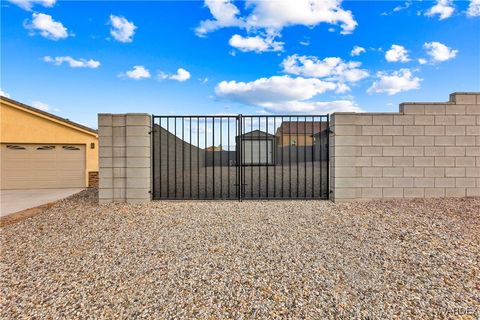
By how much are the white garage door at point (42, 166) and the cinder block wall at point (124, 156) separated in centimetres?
579

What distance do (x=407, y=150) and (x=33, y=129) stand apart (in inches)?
528

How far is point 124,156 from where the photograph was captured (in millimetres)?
6188

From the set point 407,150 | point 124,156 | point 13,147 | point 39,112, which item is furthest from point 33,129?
point 407,150

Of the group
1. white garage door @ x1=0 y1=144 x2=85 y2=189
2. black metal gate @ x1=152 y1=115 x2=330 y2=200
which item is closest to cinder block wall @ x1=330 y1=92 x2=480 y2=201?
black metal gate @ x1=152 y1=115 x2=330 y2=200

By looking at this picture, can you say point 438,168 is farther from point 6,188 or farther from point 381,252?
point 6,188

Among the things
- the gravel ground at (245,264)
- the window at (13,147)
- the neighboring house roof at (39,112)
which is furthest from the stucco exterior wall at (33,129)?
the gravel ground at (245,264)

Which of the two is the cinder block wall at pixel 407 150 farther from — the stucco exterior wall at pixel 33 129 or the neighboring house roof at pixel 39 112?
the stucco exterior wall at pixel 33 129

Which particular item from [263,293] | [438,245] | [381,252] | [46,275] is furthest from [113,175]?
[438,245]

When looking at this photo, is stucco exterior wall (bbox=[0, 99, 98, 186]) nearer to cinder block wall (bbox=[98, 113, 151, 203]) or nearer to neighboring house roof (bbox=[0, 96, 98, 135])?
neighboring house roof (bbox=[0, 96, 98, 135])

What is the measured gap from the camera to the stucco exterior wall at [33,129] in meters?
10.3

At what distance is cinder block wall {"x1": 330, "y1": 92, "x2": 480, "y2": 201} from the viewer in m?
6.22

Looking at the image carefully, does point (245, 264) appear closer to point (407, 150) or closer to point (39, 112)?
point (407, 150)

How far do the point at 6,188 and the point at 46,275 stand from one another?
1061 cm

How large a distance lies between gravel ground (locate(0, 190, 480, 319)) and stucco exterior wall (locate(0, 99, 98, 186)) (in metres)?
6.39
